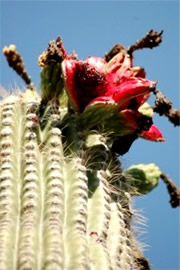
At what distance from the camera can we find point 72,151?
10.8ft

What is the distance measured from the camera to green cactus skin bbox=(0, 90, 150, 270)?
2.80 meters

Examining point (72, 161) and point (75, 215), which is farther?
point (72, 161)

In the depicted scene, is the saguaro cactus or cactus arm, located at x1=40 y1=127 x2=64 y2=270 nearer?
cactus arm, located at x1=40 y1=127 x2=64 y2=270

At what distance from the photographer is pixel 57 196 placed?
9.90 feet

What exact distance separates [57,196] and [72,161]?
0.26 meters

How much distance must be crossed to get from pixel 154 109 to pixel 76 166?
0.62 meters

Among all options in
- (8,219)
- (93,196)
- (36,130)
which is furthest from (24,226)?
(36,130)

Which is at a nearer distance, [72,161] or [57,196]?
[57,196]

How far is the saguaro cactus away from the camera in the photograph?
285cm

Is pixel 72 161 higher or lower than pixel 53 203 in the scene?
higher

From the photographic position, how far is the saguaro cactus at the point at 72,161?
2.85 m

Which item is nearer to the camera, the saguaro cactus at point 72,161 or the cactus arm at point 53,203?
the cactus arm at point 53,203

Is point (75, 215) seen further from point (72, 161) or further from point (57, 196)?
point (72, 161)

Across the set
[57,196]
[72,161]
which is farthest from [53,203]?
[72,161]
